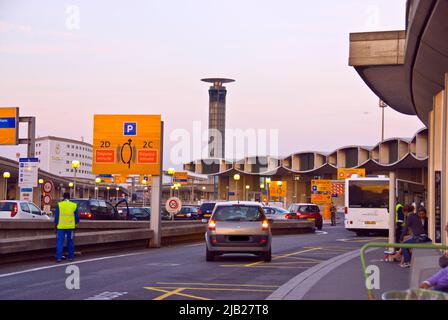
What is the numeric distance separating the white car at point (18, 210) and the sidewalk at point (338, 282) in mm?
19279

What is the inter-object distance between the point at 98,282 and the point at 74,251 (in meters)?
7.65

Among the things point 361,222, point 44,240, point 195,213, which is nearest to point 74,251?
point 44,240

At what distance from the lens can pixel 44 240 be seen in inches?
843

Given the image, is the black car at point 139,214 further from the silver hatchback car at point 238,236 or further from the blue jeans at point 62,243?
the silver hatchback car at point 238,236

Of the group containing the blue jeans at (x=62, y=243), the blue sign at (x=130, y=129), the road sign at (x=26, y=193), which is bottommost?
the blue jeans at (x=62, y=243)

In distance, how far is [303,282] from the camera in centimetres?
1577

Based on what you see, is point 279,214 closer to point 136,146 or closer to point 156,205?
point 156,205

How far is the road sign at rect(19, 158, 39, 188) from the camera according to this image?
34312 mm

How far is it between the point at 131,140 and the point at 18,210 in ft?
35.0

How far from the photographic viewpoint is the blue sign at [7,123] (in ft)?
125

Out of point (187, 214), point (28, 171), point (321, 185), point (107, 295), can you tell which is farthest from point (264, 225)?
point (321, 185)

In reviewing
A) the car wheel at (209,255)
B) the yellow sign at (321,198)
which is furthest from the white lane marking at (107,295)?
the yellow sign at (321,198)
